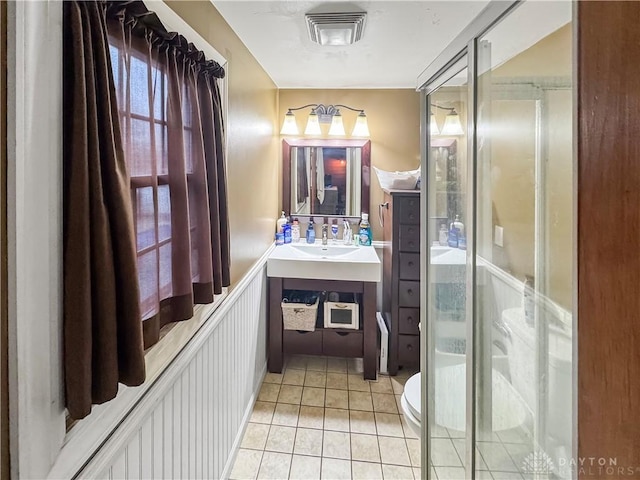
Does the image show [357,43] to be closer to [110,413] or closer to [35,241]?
[35,241]

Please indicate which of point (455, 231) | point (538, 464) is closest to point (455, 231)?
point (455, 231)

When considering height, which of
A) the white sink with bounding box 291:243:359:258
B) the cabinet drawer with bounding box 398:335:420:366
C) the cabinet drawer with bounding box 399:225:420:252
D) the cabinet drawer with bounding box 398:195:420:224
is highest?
the cabinet drawer with bounding box 398:195:420:224

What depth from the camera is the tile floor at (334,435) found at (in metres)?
1.81

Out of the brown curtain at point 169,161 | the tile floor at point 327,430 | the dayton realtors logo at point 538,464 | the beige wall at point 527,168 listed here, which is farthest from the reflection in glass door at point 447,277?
the brown curtain at point 169,161

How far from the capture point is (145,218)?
40.2 inches

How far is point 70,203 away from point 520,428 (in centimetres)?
128

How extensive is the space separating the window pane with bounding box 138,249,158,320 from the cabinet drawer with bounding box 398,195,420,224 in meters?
1.86

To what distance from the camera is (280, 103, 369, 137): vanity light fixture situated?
3012 millimetres

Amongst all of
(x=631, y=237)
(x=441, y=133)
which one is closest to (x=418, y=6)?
(x=441, y=133)

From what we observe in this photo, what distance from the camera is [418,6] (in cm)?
162

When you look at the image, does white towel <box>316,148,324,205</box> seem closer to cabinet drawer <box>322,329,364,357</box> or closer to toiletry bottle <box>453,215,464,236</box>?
cabinet drawer <box>322,329,364,357</box>

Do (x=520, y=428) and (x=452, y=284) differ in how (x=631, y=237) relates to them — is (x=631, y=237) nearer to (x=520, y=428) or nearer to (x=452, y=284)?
(x=520, y=428)

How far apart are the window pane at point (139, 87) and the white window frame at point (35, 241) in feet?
0.90

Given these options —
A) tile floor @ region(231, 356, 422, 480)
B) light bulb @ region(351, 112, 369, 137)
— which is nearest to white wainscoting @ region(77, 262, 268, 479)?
tile floor @ region(231, 356, 422, 480)
